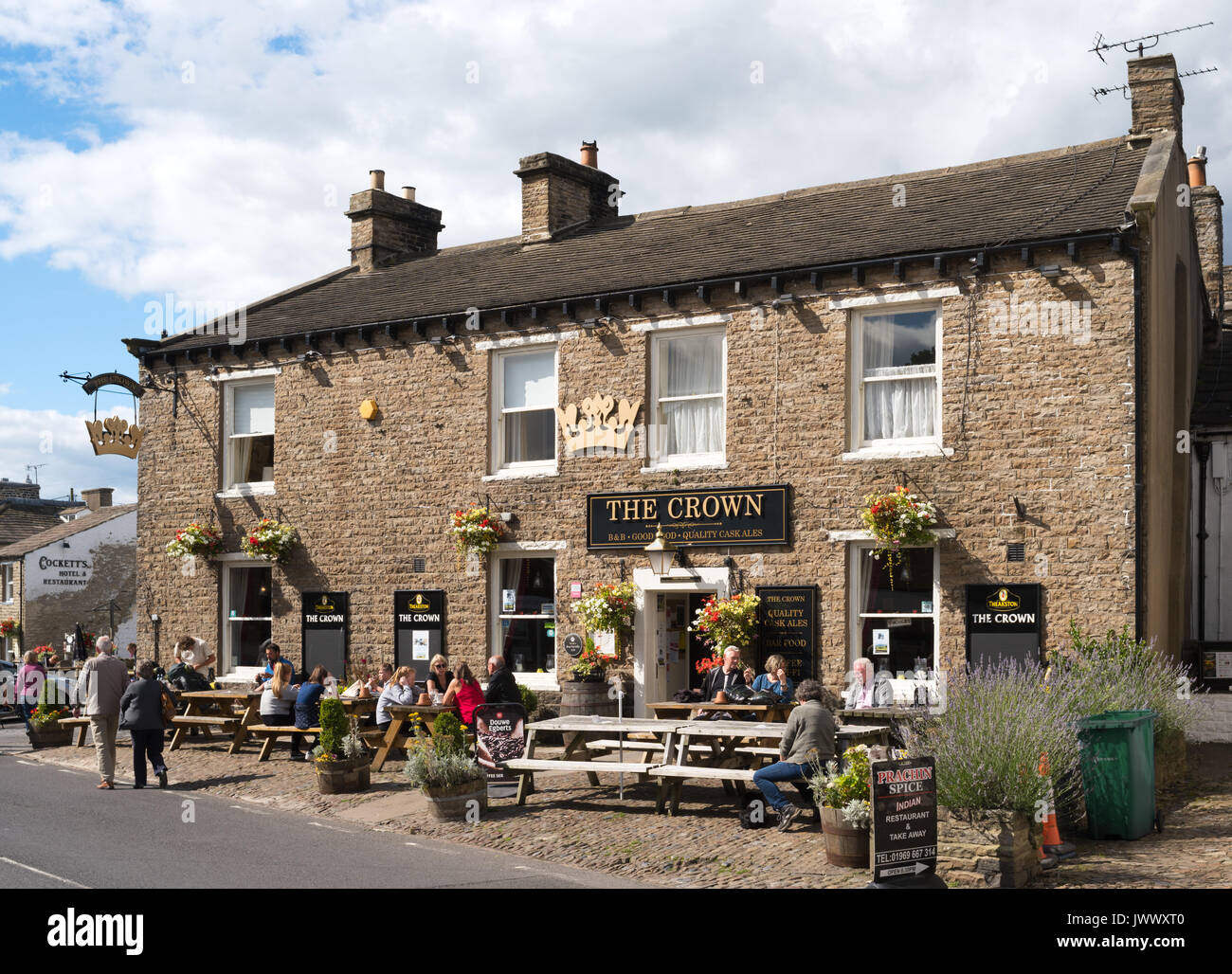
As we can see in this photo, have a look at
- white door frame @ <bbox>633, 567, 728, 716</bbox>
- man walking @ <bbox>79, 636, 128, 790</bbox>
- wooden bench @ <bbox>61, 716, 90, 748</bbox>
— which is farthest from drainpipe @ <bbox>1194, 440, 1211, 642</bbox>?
wooden bench @ <bbox>61, 716, 90, 748</bbox>

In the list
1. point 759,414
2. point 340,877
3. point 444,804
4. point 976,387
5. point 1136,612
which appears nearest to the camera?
point 340,877

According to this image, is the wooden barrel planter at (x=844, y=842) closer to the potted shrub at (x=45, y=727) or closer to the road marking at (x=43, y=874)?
the road marking at (x=43, y=874)

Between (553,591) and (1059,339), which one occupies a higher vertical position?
(1059,339)

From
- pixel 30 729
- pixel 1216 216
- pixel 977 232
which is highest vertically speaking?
pixel 1216 216

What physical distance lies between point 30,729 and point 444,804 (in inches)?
382

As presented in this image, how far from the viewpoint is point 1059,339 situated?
15250 millimetres

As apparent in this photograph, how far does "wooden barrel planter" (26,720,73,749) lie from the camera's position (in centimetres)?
1895

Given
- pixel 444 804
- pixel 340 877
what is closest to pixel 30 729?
pixel 444 804

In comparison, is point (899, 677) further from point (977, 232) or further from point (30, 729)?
point (30, 729)

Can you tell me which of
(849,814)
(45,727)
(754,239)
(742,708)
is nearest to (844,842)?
(849,814)

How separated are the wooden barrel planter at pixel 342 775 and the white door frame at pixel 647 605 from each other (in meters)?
4.55

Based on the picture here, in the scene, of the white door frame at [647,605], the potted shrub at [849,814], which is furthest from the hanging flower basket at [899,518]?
the potted shrub at [849,814]

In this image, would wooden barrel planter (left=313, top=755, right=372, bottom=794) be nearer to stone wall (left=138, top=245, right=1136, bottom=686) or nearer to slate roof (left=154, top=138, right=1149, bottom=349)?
stone wall (left=138, top=245, right=1136, bottom=686)

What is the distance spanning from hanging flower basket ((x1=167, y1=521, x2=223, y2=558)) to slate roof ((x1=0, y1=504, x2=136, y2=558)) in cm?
Answer: 2241
